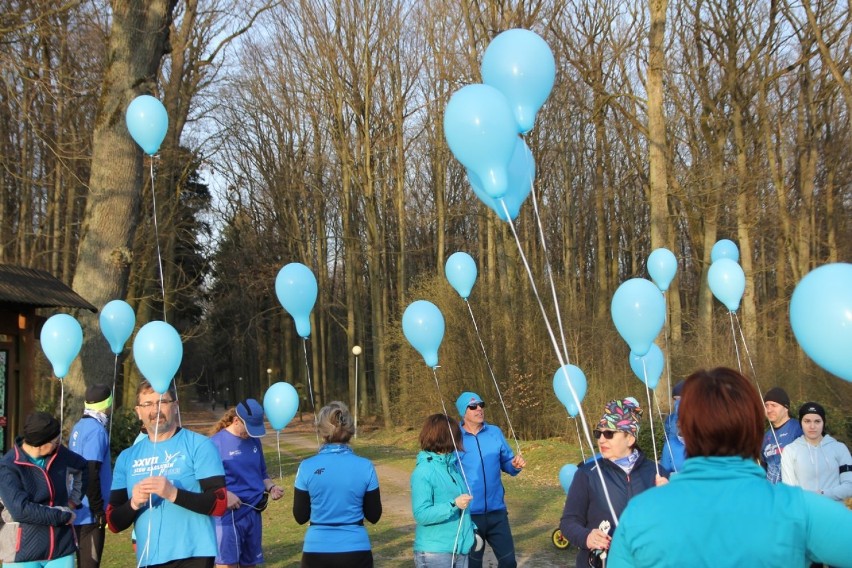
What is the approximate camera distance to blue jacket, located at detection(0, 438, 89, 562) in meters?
4.43

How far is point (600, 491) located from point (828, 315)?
164cm

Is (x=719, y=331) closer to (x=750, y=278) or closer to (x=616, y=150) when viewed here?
(x=750, y=278)

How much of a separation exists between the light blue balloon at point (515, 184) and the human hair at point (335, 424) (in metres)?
1.41

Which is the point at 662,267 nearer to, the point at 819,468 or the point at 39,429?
the point at 819,468

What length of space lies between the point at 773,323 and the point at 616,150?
1050cm

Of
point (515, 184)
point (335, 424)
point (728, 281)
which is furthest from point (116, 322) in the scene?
point (728, 281)

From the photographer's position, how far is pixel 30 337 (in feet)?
37.7

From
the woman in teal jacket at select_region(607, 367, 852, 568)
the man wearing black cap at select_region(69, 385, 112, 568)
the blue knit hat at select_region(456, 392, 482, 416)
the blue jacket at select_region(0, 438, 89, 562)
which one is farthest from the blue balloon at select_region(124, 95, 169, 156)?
the woman in teal jacket at select_region(607, 367, 852, 568)

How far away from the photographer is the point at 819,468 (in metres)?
5.51

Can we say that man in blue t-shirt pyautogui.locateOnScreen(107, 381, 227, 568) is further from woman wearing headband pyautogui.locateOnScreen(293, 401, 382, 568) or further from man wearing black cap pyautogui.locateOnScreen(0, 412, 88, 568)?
man wearing black cap pyautogui.locateOnScreen(0, 412, 88, 568)

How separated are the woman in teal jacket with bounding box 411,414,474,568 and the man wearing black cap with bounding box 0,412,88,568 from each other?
2.02 m

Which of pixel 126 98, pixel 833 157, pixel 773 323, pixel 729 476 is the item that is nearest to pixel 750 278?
pixel 773 323

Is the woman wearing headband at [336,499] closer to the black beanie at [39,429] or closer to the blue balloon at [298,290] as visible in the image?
the black beanie at [39,429]

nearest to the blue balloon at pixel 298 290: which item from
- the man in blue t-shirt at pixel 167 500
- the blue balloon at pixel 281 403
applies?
the blue balloon at pixel 281 403
